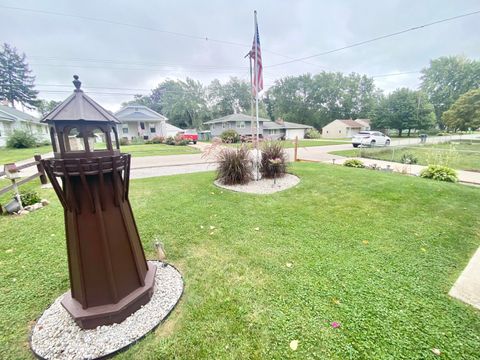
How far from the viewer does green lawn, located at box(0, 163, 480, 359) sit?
1.57 m

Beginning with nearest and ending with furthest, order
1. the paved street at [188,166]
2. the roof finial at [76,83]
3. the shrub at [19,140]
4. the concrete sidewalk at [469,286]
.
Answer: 1. the roof finial at [76,83]
2. the concrete sidewalk at [469,286]
3. the paved street at [188,166]
4. the shrub at [19,140]

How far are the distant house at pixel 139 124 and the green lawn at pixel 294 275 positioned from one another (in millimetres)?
26563

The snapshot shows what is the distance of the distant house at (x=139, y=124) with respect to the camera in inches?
1082

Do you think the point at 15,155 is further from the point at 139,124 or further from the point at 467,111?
the point at 467,111

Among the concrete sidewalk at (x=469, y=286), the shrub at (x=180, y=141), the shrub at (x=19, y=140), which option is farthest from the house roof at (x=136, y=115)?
the concrete sidewalk at (x=469, y=286)

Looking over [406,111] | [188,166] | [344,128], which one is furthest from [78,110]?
[344,128]

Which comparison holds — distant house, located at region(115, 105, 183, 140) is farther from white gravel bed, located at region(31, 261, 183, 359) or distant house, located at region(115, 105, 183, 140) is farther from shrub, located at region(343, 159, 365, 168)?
white gravel bed, located at region(31, 261, 183, 359)

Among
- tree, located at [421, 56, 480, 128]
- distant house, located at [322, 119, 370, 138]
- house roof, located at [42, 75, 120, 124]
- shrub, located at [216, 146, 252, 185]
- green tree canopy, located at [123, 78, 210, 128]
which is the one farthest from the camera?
tree, located at [421, 56, 480, 128]

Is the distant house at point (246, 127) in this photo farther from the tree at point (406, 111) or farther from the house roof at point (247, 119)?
the tree at point (406, 111)

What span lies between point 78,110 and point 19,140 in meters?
26.5

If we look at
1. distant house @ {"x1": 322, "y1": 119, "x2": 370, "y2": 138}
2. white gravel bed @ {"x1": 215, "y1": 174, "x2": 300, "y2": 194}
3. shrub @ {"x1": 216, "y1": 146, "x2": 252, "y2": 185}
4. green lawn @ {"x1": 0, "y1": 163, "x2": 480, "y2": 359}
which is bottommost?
green lawn @ {"x1": 0, "y1": 163, "x2": 480, "y2": 359}

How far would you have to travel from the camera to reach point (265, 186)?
5891 millimetres

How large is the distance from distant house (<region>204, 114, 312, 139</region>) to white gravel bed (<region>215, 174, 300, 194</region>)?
19779 millimetres

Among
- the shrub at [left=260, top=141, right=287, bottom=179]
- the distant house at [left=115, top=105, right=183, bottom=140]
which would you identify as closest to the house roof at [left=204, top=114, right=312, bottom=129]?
the distant house at [left=115, top=105, right=183, bottom=140]
